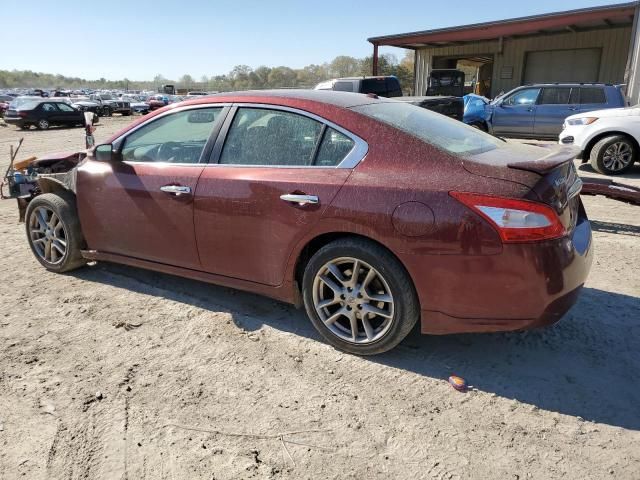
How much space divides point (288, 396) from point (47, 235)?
10.1ft

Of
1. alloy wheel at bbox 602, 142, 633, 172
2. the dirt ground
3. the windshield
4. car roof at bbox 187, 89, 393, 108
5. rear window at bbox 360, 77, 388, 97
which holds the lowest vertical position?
the dirt ground

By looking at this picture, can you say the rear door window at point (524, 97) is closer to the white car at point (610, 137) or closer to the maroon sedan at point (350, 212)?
the white car at point (610, 137)

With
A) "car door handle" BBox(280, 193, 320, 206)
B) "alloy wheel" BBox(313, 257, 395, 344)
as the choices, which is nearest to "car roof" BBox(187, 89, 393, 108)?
"car door handle" BBox(280, 193, 320, 206)

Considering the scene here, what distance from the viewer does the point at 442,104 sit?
1009 cm

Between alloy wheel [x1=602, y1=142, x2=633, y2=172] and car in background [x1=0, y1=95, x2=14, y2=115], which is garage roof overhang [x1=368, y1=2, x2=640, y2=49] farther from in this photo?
car in background [x1=0, y1=95, x2=14, y2=115]

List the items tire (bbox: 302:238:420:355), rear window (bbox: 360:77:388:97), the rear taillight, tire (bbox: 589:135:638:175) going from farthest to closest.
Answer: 1. rear window (bbox: 360:77:388:97)
2. tire (bbox: 589:135:638:175)
3. tire (bbox: 302:238:420:355)
4. the rear taillight

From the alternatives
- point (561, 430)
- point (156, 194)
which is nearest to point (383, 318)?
point (561, 430)

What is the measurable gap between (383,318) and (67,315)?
2408 mm

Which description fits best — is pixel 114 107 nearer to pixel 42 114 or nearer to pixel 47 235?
pixel 42 114

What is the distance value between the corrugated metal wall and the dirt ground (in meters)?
21.1

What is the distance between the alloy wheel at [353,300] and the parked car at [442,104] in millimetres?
7036

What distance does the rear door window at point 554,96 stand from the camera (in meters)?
13.2

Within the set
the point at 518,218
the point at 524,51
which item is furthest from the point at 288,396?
the point at 524,51

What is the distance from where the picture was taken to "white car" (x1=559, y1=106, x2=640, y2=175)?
352 inches
